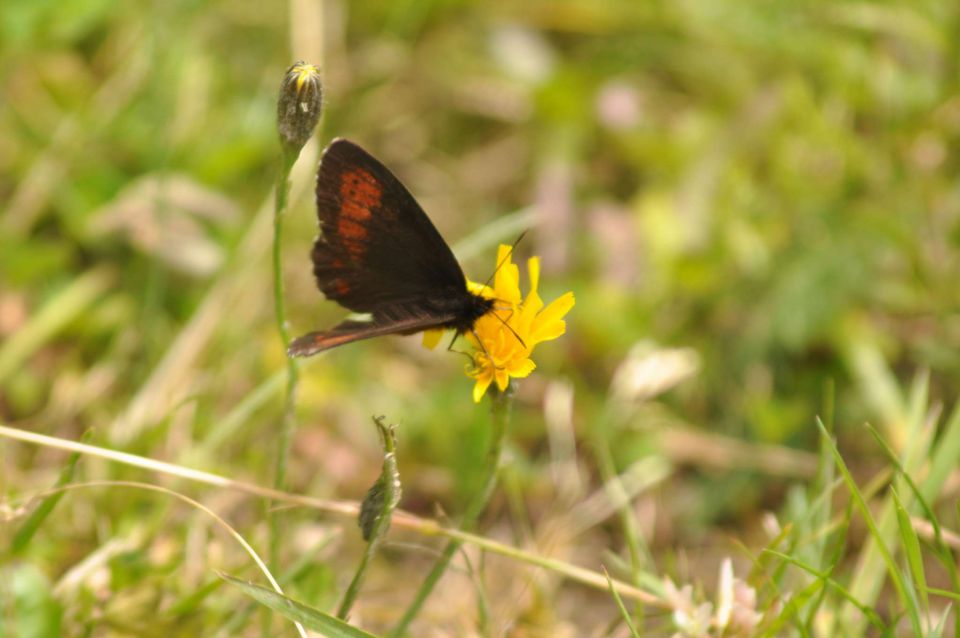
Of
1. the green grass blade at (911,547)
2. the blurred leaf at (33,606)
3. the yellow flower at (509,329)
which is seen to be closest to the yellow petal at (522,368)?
the yellow flower at (509,329)

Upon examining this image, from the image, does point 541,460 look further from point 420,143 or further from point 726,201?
point 420,143

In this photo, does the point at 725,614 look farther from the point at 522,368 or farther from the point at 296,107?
the point at 296,107

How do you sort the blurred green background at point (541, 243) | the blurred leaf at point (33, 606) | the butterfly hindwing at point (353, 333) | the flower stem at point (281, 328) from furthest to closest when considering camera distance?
1. the blurred green background at point (541, 243)
2. the blurred leaf at point (33, 606)
3. the flower stem at point (281, 328)
4. the butterfly hindwing at point (353, 333)

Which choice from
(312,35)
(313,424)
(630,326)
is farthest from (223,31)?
(630,326)

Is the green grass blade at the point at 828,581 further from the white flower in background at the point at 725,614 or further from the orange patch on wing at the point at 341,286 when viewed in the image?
the orange patch on wing at the point at 341,286

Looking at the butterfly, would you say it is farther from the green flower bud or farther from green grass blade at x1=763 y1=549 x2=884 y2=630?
green grass blade at x1=763 y1=549 x2=884 y2=630
